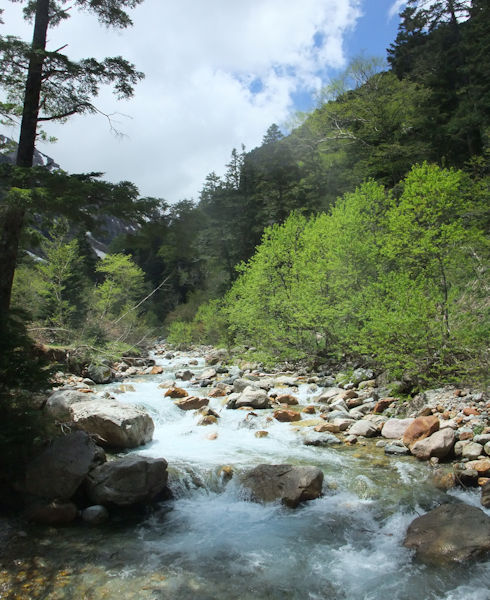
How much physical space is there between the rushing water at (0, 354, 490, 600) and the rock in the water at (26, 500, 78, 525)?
0.53 feet

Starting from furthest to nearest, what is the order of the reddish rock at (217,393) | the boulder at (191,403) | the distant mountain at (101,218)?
the reddish rock at (217,393)
the boulder at (191,403)
the distant mountain at (101,218)

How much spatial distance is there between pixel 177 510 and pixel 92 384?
31.9 ft

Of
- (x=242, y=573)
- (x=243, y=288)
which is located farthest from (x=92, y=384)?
(x=242, y=573)

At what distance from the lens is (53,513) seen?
508 centimetres

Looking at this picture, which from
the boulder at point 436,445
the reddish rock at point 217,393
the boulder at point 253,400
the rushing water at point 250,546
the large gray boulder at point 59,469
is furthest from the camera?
the reddish rock at point 217,393

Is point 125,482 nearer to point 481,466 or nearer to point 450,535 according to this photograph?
point 450,535

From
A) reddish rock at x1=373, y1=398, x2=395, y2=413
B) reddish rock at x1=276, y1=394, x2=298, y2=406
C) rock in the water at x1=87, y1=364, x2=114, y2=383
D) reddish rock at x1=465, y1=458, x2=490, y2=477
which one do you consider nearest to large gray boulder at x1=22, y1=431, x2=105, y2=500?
reddish rock at x1=465, y1=458, x2=490, y2=477

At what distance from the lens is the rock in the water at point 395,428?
7.60 meters

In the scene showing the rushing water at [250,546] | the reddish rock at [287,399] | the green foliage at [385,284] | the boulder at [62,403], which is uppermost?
the green foliage at [385,284]

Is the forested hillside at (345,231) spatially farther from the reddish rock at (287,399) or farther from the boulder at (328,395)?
the reddish rock at (287,399)

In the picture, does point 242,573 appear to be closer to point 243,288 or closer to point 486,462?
point 486,462

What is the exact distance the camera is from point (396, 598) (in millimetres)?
3801

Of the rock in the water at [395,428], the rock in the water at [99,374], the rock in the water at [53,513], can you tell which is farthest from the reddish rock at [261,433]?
the rock in the water at [99,374]

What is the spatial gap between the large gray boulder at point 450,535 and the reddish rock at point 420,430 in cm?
226
